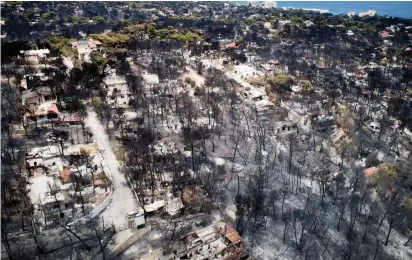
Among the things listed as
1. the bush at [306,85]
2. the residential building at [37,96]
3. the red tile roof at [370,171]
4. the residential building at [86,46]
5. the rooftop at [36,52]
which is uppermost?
the rooftop at [36,52]

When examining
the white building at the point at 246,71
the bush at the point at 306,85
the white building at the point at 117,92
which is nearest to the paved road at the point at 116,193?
the white building at the point at 117,92

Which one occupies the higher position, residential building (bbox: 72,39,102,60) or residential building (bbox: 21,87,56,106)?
residential building (bbox: 72,39,102,60)

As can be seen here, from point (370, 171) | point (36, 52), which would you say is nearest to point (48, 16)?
point (36, 52)

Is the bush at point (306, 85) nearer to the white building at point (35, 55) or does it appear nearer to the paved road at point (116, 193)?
the paved road at point (116, 193)

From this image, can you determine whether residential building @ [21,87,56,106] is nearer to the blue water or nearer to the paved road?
the paved road

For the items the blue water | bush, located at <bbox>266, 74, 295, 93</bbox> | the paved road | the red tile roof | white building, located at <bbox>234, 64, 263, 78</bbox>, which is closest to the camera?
the paved road

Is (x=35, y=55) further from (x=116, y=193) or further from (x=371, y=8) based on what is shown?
(x=371, y=8)

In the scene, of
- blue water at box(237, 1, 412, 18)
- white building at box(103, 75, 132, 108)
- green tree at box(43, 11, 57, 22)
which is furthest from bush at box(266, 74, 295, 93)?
blue water at box(237, 1, 412, 18)

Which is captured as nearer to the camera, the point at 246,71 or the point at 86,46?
the point at 246,71

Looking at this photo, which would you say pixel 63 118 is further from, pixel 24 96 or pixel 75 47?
pixel 75 47

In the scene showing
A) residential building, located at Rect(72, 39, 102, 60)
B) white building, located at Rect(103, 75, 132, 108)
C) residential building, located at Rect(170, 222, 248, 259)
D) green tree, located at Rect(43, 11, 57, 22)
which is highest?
green tree, located at Rect(43, 11, 57, 22)
